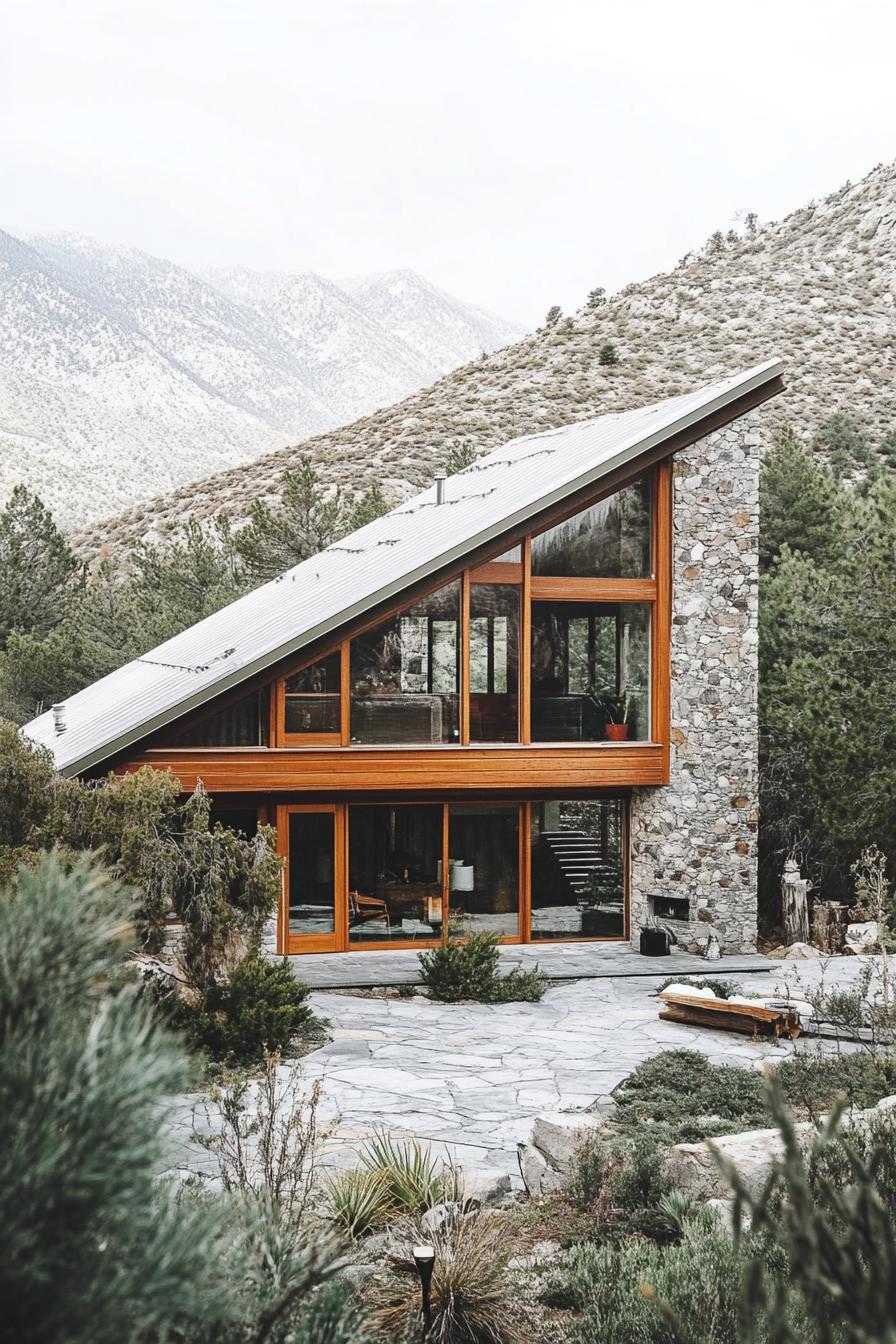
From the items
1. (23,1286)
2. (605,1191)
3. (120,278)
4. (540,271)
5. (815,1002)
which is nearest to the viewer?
(23,1286)

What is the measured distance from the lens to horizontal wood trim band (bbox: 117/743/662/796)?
14.3m

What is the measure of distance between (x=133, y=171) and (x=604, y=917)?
201780mm

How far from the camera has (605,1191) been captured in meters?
7.16

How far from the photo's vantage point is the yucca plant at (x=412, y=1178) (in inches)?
276

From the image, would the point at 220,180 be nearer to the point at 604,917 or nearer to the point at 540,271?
the point at 540,271

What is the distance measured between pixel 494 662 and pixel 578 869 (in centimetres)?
272

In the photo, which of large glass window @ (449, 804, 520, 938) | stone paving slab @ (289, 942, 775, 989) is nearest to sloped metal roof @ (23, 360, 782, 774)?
large glass window @ (449, 804, 520, 938)

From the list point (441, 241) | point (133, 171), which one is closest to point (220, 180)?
point (133, 171)

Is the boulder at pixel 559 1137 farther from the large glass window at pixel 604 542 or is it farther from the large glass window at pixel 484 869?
the large glass window at pixel 604 542

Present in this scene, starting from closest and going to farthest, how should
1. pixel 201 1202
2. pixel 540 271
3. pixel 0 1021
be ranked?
pixel 0 1021, pixel 201 1202, pixel 540 271

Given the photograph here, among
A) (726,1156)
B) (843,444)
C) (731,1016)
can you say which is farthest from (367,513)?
(726,1156)

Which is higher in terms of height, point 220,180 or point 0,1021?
point 220,180

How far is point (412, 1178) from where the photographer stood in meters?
7.20

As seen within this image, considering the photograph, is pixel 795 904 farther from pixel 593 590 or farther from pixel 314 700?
pixel 314 700
